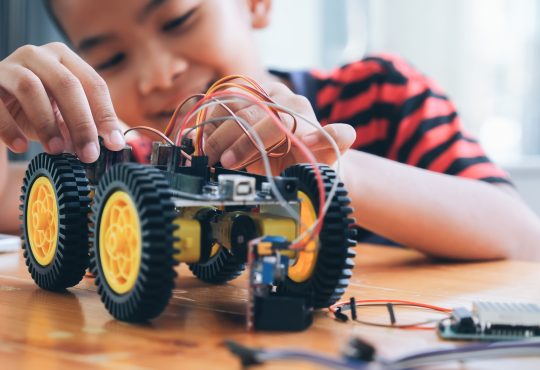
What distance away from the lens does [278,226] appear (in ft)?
1.68

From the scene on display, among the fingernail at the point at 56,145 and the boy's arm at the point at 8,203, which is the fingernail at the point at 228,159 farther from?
the boy's arm at the point at 8,203

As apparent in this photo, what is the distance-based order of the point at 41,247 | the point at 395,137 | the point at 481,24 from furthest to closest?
the point at 481,24
the point at 395,137
the point at 41,247

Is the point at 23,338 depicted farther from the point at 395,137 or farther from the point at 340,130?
the point at 395,137

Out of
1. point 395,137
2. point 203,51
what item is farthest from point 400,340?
point 395,137

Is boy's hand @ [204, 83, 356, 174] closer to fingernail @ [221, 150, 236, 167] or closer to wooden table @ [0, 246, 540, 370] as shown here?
fingernail @ [221, 150, 236, 167]

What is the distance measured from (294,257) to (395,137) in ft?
2.95

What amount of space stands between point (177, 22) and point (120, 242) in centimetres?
75

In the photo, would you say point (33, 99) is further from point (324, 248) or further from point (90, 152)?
point (324, 248)

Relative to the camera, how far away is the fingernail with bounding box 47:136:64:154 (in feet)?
2.01

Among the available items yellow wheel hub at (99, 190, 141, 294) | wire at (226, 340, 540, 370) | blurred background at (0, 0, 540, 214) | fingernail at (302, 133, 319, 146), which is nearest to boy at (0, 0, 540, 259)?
fingernail at (302, 133, 319, 146)

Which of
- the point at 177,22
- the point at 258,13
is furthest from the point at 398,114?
the point at 177,22

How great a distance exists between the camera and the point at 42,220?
0.60 meters

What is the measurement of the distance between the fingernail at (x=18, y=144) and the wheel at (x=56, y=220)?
11cm

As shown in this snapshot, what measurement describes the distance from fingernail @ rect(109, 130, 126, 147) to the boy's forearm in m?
0.35
